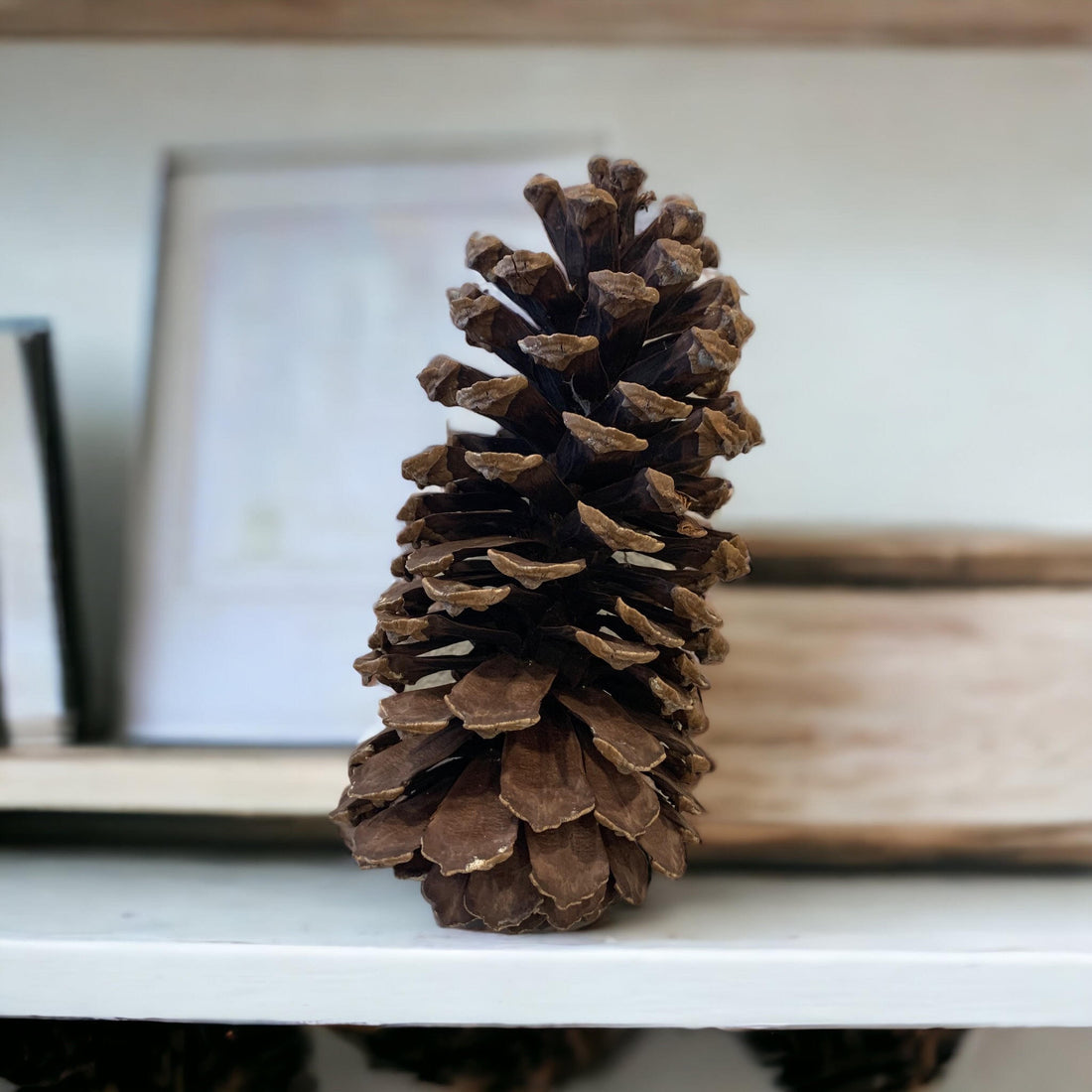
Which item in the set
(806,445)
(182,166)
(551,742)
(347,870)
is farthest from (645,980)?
(182,166)

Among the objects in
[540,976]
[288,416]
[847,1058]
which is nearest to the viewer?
[540,976]

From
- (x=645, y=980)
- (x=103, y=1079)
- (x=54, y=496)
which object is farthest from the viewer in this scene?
(x=54, y=496)

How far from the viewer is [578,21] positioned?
1.90 feet

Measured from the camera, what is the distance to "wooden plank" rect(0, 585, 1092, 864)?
0.48 m

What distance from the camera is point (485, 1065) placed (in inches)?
16.8

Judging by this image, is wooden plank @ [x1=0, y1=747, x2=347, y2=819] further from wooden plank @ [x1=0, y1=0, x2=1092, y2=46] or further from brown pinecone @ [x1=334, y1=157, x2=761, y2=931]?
wooden plank @ [x1=0, y1=0, x2=1092, y2=46]

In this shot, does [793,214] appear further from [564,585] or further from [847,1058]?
[847,1058]

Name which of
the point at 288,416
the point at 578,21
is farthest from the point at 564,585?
the point at 578,21

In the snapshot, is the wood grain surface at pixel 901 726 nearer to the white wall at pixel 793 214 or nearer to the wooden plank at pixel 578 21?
the white wall at pixel 793 214

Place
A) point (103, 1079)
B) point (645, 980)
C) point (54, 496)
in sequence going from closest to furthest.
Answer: point (645, 980), point (103, 1079), point (54, 496)

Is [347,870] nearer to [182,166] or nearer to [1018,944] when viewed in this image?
[1018,944]

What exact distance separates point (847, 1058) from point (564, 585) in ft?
0.89

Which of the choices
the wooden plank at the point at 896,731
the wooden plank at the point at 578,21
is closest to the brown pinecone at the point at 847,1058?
the wooden plank at the point at 896,731

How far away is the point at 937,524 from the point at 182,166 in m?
0.50
